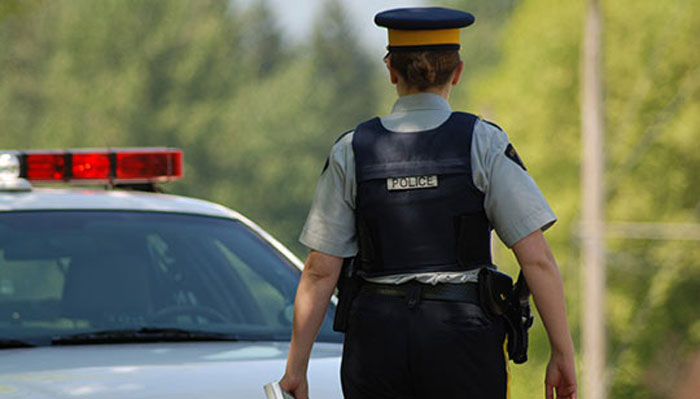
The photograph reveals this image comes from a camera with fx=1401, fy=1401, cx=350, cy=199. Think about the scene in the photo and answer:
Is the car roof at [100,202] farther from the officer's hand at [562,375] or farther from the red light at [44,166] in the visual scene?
the officer's hand at [562,375]

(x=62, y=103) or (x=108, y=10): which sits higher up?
(x=108, y=10)

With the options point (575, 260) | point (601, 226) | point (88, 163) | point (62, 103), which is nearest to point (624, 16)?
point (575, 260)

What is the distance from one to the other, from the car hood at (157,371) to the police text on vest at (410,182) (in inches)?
24.1

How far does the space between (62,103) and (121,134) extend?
9.75 ft

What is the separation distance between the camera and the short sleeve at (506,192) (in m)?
3.28

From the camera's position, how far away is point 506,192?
10.8ft

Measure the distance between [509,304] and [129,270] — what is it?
1.81 metres

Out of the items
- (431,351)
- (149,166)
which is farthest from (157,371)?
(149,166)

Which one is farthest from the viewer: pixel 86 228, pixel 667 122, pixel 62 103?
pixel 62 103

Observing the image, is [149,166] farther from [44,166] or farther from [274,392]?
[274,392]

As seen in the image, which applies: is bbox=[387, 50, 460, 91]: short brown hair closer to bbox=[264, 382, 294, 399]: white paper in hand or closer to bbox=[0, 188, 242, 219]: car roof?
bbox=[264, 382, 294, 399]: white paper in hand

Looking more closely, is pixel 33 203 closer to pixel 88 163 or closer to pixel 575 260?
pixel 88 163

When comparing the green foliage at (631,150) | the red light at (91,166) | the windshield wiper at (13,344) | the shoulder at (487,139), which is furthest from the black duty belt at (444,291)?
the green foliage at (631,150)

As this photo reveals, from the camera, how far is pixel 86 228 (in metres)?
4.67
